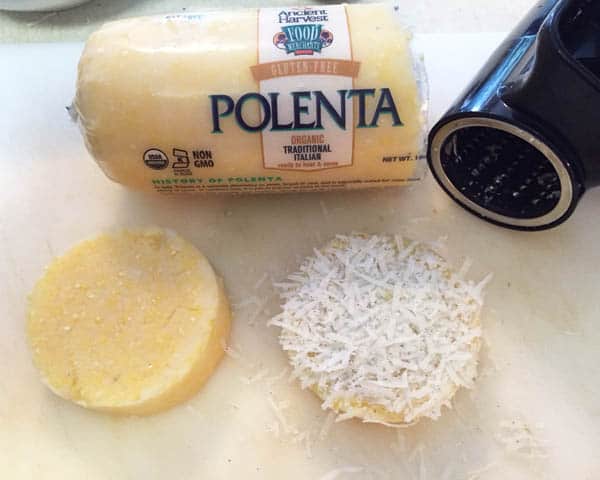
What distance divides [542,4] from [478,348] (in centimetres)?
65

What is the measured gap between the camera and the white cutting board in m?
1.09

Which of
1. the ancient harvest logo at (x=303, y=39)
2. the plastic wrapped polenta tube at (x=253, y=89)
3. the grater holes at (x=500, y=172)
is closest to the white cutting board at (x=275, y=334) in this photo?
the grater holes at (x=500, y=172)

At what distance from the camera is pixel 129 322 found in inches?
42.1

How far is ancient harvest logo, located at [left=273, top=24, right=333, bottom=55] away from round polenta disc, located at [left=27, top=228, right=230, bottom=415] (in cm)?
40

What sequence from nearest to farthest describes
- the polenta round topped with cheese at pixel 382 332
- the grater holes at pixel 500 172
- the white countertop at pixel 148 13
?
the polenta round topped with cheese at pixel 382 332, the grater holes at pixel 500 172, the white countertop at pixel 148 13

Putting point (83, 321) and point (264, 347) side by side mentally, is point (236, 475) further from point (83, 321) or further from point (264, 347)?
point (83, 321)

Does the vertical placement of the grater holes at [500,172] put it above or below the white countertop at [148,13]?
below

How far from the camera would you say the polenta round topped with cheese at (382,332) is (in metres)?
1.01

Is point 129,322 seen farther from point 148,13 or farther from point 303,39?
point 148,13

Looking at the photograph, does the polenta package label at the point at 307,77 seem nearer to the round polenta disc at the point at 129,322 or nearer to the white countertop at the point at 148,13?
the round polenta disc at the point at 129,322

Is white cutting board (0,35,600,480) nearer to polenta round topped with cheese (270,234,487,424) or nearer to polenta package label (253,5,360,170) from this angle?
polenta round topped with cheese (270,234,487,424)

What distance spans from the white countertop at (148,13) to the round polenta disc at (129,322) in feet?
2.12

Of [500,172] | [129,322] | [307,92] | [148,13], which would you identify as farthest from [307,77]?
[148,13]

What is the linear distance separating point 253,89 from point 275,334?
0.45m
